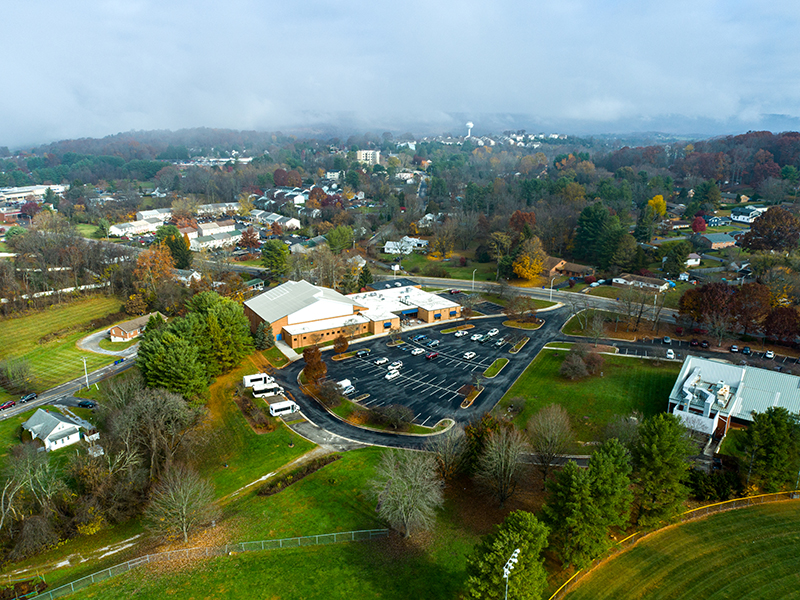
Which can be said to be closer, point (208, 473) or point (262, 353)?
point (208, 473)

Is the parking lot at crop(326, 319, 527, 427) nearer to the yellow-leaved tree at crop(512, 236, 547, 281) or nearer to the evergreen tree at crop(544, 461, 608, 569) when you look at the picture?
the evergreen tree at crop(544, 461, 608, 569)

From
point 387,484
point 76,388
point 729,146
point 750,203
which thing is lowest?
point 76,388

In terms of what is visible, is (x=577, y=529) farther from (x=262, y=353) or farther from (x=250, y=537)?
(x=262, y=353)

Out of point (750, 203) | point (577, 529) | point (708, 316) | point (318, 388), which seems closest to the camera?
point (577, 529)

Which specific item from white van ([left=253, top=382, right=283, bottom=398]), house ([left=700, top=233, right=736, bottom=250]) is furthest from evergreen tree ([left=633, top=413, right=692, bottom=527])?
house ([left=700, top=233, right=736, bottom=250])

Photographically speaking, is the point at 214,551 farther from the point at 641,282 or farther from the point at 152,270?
the point at 641,282

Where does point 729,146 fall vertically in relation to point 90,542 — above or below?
above

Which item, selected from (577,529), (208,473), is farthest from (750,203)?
(208,473)
